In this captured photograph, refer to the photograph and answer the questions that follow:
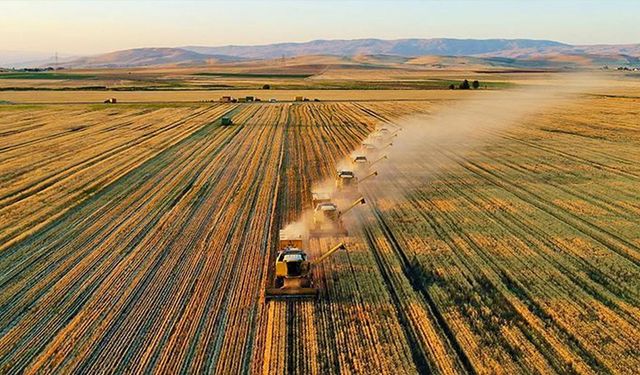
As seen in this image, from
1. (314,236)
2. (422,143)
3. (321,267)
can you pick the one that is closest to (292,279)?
(321,267)

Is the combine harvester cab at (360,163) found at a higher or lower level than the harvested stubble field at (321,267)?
higher

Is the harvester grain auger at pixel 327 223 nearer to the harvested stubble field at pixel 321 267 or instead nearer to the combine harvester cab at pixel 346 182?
the harvested stubble field at pixel 321 267

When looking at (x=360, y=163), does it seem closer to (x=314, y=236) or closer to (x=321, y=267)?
(x=314, y=236)

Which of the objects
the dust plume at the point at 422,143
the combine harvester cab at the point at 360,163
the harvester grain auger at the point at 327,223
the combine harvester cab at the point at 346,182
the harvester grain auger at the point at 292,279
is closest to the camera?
the harvester grain auger at the point at 292,279

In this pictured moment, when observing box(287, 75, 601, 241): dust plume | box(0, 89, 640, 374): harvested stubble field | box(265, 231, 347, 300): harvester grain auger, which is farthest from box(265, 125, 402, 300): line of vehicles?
box(0, 89, 640, 374): harvested stubble field

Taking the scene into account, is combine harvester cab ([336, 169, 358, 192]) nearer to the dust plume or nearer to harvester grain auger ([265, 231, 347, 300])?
the dust plume

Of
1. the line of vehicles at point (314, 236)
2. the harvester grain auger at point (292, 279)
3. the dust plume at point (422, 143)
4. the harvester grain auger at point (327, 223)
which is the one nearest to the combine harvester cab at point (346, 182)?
the line of vehicles at point (314, 236)

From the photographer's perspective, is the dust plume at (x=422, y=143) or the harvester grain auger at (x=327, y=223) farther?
the dust plume at (x=422, y=143)
